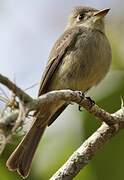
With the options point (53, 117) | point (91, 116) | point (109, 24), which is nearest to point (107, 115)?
point (91, 116)

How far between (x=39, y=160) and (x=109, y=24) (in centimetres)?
161

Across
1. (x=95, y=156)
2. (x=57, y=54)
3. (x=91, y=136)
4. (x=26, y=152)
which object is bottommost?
(x=95, y=156)

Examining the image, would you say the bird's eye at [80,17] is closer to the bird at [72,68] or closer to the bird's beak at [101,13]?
the bird's beak at [101,13]

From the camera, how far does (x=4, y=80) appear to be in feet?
8.34

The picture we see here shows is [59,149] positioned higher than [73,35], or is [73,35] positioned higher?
[73,35]

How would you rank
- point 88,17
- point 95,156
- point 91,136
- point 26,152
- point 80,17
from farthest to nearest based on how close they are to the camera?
point 80,17 < point 88,17 < point 26,152 < point 95,156 < point 91,136

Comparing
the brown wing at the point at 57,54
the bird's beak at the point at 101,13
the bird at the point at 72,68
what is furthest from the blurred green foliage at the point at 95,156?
the bird's beak at the point at 101,13

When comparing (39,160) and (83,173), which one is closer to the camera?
(83,173)

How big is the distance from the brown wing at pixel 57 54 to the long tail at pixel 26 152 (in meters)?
0.34

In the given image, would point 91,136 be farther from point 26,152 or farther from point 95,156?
point 26,152

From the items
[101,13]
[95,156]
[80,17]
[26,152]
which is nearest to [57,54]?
[101,13]

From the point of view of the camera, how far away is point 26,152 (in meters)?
4.56

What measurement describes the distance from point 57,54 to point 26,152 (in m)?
0.98

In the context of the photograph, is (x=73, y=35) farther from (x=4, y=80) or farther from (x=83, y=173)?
(x=4, y=80)
